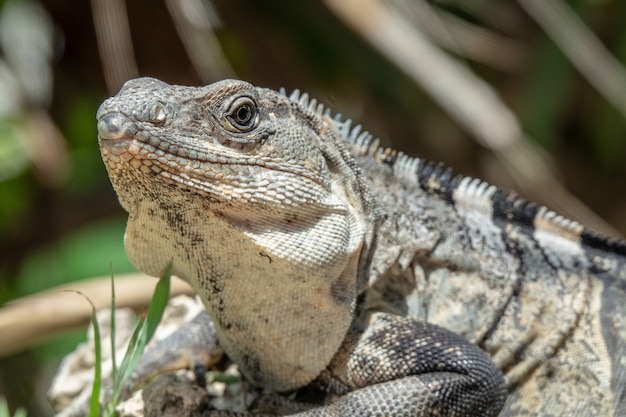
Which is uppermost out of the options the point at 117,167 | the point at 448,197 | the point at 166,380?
the point at 448,197

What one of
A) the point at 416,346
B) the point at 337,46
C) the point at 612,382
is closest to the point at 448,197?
the point at 416,346

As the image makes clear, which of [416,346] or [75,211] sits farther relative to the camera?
[75,211]

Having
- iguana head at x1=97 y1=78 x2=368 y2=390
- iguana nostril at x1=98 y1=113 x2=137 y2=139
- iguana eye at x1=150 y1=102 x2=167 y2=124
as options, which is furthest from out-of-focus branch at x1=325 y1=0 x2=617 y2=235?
iguana nostril at x1=98 y1=113 x2=137 y2=139

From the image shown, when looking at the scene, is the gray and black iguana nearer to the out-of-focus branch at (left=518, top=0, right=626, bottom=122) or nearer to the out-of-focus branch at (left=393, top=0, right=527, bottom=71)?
the out-of-focus branch at (left=393, top=0, right=527, bottom=71)

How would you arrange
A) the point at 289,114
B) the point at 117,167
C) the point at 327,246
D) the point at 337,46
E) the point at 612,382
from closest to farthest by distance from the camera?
the point at 117,167, the point at 327,246, the point at 289,114, the point at 612,382, the point at 337,46

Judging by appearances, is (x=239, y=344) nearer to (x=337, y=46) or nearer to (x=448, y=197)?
(x=448, y=197)

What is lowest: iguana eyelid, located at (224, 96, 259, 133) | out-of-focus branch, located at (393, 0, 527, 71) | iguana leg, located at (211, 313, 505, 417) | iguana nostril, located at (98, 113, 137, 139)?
iguana leg, located at (211, 313, 505, 417)

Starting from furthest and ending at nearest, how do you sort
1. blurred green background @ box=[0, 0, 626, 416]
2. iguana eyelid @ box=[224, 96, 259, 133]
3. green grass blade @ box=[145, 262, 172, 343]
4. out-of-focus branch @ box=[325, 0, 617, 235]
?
blurred green background @ box=[0, 0, 626, 416], out-of-focus branch @ box=[325, 0, 617, 235], green grass blade @ box=[145, 262, 172, 343], iguana eyelid @ box=[224, 96, 259, 133]
